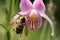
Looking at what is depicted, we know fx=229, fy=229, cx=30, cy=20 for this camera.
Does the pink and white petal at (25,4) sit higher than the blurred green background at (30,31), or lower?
higher

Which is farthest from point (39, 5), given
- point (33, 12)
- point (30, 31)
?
point (30, 31)

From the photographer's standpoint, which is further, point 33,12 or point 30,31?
point 30,31

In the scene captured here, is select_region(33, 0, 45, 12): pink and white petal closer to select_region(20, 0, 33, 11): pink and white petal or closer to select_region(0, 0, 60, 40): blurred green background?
select_region(20, 0, 33, 11): pink and white petal

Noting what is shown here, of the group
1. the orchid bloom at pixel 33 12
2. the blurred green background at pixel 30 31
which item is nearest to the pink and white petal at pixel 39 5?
the orchid bloom at pixel 33 12

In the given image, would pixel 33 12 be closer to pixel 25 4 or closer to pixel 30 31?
pixel 25 4

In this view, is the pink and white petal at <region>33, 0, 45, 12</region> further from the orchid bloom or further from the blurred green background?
the blurred green background

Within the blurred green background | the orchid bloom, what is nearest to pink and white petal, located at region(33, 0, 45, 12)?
the orchid bloom

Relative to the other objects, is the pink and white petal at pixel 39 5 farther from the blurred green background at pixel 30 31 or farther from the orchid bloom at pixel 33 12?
the blurred green background at pixel 30 31

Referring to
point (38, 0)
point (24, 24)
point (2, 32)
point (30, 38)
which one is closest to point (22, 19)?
point (24, 24)

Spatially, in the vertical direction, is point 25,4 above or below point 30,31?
above

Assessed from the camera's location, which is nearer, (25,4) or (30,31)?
(25,4)

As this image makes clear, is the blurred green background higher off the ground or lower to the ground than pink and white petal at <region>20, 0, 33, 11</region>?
lower
